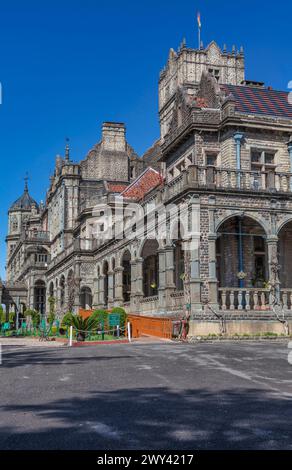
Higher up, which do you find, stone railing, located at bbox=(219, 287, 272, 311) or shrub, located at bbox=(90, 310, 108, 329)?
stone railing, located at bbox=(219, 287, 272, 311)

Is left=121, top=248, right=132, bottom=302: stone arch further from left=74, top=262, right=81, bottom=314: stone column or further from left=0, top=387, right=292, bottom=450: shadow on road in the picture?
left=0, top=387, right=292, bottom=450: shadow on road

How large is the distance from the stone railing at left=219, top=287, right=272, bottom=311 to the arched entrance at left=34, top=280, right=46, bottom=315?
43.2 m

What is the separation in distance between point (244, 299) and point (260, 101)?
36.4ft

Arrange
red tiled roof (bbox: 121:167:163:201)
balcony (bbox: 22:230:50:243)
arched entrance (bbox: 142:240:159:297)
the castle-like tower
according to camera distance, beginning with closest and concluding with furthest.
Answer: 1. arched entrance (bbox: 142:240:159:297)
2. red tiled roof (bbox: 121:167:163:201)
3. the castle-like tower
4. balcony (bbox: 22:230:50:243)

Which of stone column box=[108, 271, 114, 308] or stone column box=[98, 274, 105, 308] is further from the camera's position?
stone column box=[98, 274, 105, 308]

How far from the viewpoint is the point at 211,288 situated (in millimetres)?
23578

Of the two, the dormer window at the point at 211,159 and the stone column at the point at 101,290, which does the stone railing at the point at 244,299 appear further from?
the stone column at the point at 101,290

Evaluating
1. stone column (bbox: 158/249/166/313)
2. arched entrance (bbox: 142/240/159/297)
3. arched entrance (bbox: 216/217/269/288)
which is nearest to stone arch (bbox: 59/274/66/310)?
arched entrance (bbox: 142/240/159/297)

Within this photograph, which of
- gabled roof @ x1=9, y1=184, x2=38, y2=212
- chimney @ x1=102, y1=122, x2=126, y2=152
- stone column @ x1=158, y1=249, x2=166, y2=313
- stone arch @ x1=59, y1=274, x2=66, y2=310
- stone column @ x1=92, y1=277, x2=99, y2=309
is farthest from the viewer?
gabled roof @ x1=9, y1=184, x2=38, y2=212

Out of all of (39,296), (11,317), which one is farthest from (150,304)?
(39,296)

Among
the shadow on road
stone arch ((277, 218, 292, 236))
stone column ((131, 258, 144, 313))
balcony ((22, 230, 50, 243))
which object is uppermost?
balcony ((22, 230, 50, 243))

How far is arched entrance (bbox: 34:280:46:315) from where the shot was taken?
213 ft

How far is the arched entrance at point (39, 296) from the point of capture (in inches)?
2562

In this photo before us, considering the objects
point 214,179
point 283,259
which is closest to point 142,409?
point 214,179
